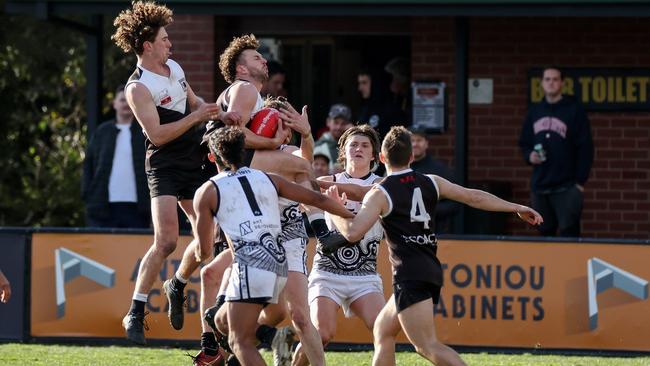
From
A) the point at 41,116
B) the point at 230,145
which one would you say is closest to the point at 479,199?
the point at 230,145

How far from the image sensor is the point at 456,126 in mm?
14805

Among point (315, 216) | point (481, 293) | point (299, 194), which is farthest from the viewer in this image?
point (481, 293)

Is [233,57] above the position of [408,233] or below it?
above

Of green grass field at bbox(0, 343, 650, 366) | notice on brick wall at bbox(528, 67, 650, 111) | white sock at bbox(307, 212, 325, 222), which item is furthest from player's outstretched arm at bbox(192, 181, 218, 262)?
notice on brick wall at bbox(528, 67, 650, 111)

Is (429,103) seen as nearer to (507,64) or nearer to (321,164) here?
(507,64)

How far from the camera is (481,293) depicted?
42.4 ft

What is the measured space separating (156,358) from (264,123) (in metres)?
3.09

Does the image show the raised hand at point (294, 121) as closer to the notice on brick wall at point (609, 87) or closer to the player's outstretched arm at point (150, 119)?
the player's outstretched arm at point (150, 119)

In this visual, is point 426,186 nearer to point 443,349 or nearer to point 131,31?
point 443,349

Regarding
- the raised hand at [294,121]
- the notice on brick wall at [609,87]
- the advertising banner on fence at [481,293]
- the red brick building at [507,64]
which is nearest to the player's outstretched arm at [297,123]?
the raised hand at [294,121]

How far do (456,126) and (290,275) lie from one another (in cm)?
537

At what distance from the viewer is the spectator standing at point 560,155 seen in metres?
14.2

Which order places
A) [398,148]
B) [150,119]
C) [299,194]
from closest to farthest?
[299,194], [398,148], [150,119]

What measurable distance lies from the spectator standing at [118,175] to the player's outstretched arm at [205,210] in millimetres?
5706
